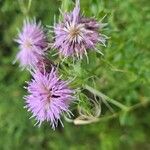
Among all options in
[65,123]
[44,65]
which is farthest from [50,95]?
[65,123]

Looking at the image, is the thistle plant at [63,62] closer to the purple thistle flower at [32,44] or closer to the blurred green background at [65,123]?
the purple thistle flower at [32,44]

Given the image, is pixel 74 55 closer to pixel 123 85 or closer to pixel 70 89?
pixel 70 89

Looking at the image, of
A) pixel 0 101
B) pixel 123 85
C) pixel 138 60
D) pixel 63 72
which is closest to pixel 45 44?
pixel 63 72

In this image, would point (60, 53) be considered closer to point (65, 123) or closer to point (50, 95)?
point (50, 95)

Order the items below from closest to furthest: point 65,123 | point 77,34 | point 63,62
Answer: point 77,34
point 63,62
point 65,123

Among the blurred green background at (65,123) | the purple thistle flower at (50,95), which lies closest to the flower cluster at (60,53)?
the purple thistle flower at (50,95)

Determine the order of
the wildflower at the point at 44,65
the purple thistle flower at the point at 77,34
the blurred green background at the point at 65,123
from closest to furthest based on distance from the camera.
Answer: the purple thistle flower at the point at 77,34 → the wildflower at the point at 44,65 → the blurred green background at the point at 65,123

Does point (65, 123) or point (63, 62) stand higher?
point (63, 62)
